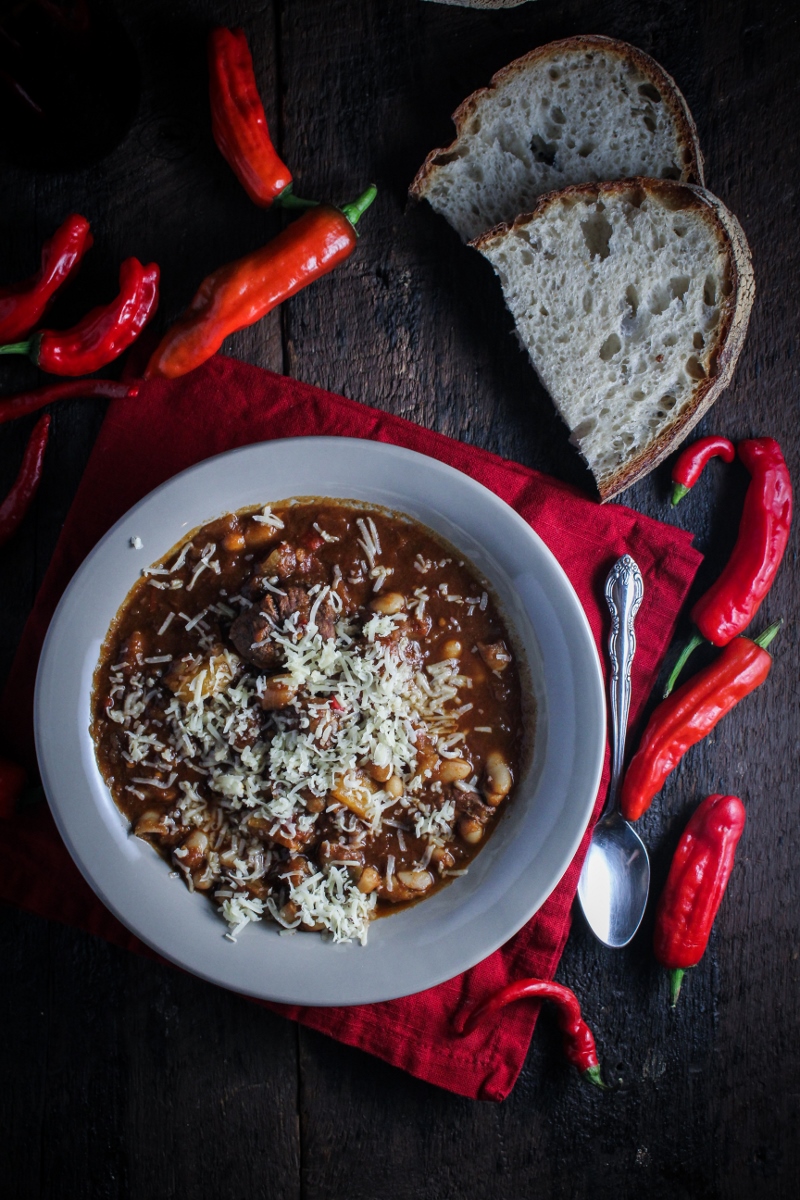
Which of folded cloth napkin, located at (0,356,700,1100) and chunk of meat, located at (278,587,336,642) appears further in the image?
folded cloth napkin, located at (0,356,700,1100)

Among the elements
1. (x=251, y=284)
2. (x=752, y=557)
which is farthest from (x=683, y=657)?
(x=251, y=284)

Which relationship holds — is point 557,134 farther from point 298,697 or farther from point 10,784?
point 10,784

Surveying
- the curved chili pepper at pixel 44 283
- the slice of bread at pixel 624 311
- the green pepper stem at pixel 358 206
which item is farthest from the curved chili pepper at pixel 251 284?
the slice of bread at pixel 624 311

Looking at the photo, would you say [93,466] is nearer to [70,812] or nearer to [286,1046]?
[70,812]

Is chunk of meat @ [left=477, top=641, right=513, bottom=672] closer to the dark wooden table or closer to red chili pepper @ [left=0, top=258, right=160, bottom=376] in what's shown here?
the dark wooden table

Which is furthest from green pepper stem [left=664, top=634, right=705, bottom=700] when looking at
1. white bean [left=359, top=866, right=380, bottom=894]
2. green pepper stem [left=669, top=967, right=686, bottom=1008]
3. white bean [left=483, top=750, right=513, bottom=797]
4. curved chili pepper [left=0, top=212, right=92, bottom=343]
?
curved chili pepper [left=0, top=212, right=92, bottom=343]
